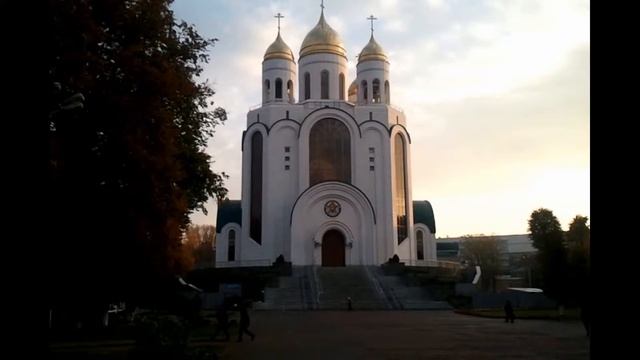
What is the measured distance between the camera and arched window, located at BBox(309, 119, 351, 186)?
1686 inches

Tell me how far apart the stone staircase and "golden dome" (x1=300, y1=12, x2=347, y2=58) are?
1714cm

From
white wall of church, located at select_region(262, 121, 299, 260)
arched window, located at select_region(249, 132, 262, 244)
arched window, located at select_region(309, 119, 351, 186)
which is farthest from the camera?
arched window, located at select_region(309, 119, 351, 186)

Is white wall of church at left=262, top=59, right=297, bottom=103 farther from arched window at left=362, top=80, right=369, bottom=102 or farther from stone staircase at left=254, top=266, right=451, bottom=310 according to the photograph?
stone staircase at left=254, top=266, right=451, bottom=310

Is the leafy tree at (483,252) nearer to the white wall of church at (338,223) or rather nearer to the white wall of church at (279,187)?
the white wall of church at (338,223)

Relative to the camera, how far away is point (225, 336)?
667 inches

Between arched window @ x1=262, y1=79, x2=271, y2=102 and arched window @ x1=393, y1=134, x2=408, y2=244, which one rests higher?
arched window @ x1=262, y1=79, x2=271, y2=102

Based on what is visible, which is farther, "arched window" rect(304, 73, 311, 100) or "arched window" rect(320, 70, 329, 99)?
"arched window" rect(304, 73, 311, 100)

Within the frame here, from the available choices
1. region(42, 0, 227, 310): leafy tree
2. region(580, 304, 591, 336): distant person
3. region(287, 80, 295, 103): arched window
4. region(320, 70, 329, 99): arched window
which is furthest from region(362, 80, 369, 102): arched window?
region(580, 304, 591, 336): distant person

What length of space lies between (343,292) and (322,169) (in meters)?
11.7

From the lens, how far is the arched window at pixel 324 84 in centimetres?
4591

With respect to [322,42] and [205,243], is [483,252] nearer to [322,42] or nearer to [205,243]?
[205,243]

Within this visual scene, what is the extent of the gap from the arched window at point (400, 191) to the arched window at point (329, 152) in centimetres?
356

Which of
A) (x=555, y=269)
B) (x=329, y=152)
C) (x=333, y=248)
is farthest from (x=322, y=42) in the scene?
(x=555, y=269)

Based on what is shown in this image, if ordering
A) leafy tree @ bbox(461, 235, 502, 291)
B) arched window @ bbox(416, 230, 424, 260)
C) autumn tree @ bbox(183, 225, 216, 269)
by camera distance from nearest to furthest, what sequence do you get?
arched window @ bbox(416, 230, 424, 260) < autumn tree @ bbox(183, 225, 216, 269) < leafy tree @ bbox(461, 235, 502, 291)
